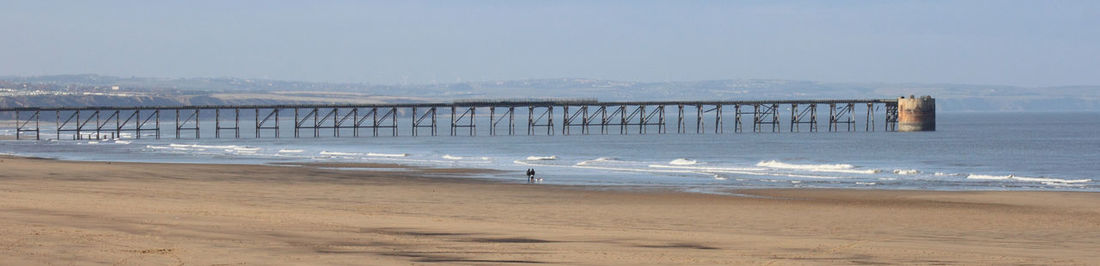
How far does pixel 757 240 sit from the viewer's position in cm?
1448

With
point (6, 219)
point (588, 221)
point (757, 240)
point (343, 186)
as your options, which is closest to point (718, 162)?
point (343, 186)

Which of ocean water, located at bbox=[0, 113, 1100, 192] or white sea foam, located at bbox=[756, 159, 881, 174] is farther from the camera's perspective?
white sea foam, located at bbox=[756, 159, 881, 174]

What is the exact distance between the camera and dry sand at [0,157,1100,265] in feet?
39.3

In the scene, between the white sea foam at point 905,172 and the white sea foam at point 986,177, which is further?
the white sea foam at point 905,172

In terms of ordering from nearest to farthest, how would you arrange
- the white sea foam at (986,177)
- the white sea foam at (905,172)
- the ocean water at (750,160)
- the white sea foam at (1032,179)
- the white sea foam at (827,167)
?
the ocean water at (750,160)
the white sea foam at (1032,179)
the white sea foam at (986,177)
the white sea foam at (905,172)
the white sea foam at (827,167)

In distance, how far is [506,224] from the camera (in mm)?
16844

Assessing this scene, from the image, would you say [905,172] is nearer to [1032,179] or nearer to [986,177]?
[986,177]

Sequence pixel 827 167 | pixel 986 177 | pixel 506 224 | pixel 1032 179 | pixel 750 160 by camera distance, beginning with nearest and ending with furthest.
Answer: pixel 506 224 → pixel 1032 179 → pixel 986 177 → pixel 827 167 → pixel 750 160

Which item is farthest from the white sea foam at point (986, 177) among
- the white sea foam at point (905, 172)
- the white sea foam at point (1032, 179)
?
the white sea foam at point (905, 172)

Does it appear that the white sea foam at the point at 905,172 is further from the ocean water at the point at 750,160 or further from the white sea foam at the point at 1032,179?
the white sea foam at the point at 1032,179

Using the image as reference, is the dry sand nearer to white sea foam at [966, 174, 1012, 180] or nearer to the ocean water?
the ocean water

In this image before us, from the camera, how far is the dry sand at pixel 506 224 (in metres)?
12.0

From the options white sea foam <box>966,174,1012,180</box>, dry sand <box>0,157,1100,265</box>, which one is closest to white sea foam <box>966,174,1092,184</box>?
white sea foam <box>966,174,1012,180</box>

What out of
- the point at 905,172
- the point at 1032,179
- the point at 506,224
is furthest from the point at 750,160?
the point at 506,224
